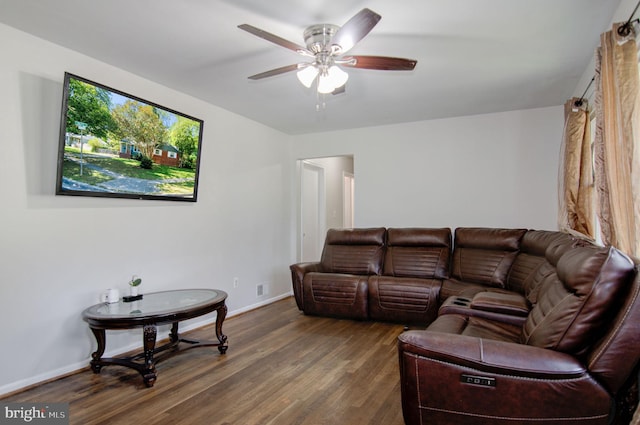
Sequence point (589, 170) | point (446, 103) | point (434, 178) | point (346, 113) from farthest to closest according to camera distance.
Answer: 1. point (434, 178)
2. point (346, 113)
3. point (446, 103)
4. point (589, 170)

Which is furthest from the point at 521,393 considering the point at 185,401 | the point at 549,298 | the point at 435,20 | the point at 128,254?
the point at 128,254

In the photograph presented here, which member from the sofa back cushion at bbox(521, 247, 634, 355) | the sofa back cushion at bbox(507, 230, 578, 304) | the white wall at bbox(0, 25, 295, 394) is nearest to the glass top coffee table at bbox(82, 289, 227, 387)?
the white wall at bbox(0, 25, 295, 394)

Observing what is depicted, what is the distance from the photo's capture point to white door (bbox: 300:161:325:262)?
5609mm

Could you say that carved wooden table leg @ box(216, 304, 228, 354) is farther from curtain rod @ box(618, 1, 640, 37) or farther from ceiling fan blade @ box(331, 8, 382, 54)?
curtain rod @ box(618, 1, 640, 37)

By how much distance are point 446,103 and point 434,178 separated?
3.33 ft

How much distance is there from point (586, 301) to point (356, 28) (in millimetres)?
1640

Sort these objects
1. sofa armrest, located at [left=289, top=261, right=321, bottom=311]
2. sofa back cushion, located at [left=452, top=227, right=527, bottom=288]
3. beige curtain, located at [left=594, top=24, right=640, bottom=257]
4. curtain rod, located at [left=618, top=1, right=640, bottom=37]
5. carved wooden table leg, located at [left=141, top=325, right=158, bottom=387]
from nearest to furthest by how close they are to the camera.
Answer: beige curtain, located at [left=594, top=24, right=640, bottom=257], curtain rod, located at [left=618, top=1, right=640, bottom=37], carved wooden table leg, located at [left=141, top=325, right=158, bottom=387], sofa back cushion, located at [left=452, top=227, right=527, bottom=288], sofa armrest, located at [left=289, top=261, right=321, bottom=311]

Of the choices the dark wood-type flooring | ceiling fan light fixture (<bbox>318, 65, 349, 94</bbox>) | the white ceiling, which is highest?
the white ceiling

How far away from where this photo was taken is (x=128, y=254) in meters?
3.01

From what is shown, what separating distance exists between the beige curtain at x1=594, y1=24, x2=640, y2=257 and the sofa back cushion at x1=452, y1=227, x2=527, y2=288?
70.8 inches

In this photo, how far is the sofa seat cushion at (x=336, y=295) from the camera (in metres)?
3.81

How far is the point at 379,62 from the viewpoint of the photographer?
2.21m

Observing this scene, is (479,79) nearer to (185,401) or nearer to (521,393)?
(521,393)

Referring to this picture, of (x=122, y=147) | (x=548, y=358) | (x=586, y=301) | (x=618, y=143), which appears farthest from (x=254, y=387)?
(x=618, y=143)
